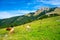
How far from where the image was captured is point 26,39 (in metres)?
20.6

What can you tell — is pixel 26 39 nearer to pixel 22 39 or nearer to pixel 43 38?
pixel 22 39

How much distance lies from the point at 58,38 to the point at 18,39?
5227 millimetres

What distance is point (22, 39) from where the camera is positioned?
20812 mm

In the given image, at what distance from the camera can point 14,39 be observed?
2127 cm

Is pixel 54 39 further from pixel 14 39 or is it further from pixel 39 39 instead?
pixel 14 39

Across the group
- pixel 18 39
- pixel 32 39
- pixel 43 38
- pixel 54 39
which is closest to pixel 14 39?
pixel 18 39

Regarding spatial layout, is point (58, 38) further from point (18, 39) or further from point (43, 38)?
point (18, 39)

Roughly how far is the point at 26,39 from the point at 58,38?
165 inches

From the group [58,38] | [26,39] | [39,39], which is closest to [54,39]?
[58,38]

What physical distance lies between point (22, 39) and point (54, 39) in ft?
13.5

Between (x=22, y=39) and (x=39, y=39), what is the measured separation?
2220mm

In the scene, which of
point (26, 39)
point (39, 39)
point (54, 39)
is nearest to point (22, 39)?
point (26, 39)

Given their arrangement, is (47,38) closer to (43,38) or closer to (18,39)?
(43,38)

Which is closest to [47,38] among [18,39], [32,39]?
[32,39]
